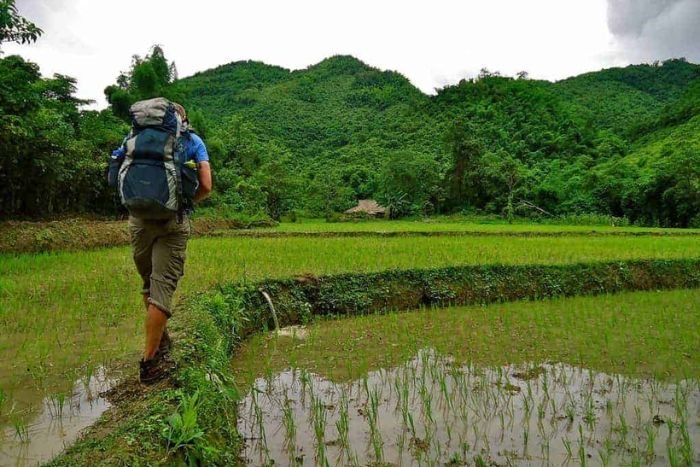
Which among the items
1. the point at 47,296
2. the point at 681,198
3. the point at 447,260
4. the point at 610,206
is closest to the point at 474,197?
the point at 610,206

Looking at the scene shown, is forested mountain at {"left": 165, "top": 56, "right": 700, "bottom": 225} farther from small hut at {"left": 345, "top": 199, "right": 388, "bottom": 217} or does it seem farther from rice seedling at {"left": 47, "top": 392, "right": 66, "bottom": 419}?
rice seedling at {"left": 47, "top": 392, "right": 66, "bottom": 419}

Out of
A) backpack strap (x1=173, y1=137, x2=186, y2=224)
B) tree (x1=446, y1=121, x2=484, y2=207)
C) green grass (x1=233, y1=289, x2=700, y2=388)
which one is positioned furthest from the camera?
tree (x1=446, y1=121, x2=484, y2=207)

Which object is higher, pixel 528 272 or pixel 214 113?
pixel 214 113

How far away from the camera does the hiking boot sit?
2.67 m

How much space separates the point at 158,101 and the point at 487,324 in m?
4.15

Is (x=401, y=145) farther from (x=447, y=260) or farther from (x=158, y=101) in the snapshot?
(x=158, y=101)

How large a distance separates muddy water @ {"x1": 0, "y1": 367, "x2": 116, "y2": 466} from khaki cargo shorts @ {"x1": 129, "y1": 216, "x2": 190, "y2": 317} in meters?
0.63

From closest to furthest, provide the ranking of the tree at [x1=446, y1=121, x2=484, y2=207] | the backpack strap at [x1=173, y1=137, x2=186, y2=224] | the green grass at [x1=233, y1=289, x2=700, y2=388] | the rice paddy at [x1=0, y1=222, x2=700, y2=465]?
1. the backpack strap at [x1=173, y1=137, x2=186, y2=224]
2. the rice paddy at [x1=0, y1=222, x2=700, y2=465]
3. the green grass at [x1=233, y1=289, x2=700, y2=388]
4. the tree at [x1=446, y1=121, x2=484, y2=207]

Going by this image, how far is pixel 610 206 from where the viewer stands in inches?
1107

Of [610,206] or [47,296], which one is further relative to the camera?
[610,206]

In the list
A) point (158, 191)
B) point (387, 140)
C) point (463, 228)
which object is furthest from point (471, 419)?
point (387, 140)

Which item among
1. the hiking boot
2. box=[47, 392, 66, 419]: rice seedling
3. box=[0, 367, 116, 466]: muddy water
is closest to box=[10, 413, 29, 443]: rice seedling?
box=[0, 367, 116, 466]: muddy water

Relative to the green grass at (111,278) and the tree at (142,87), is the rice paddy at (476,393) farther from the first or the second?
the tree at (142,87)

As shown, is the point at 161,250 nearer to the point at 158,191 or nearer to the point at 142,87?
the point at 158,191
